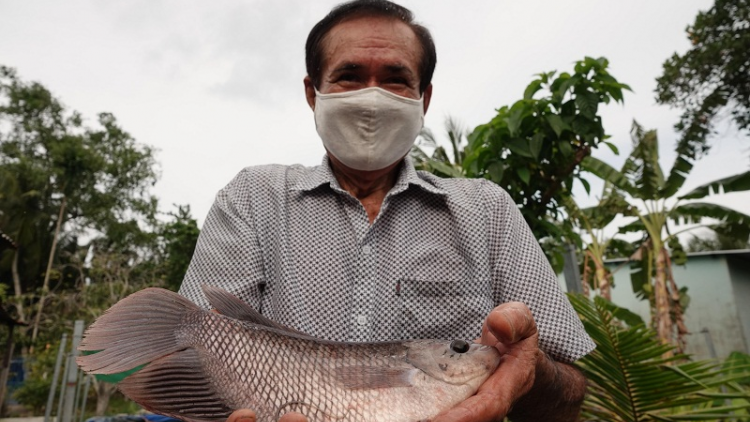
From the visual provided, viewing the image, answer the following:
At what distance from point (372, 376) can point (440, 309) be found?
69 cm

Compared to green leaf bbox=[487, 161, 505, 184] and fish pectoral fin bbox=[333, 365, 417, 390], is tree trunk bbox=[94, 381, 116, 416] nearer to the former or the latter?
green leaf bbox=[487, 161, 505, 184]

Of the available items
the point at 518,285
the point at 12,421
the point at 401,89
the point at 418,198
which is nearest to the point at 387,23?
the point at 401,89

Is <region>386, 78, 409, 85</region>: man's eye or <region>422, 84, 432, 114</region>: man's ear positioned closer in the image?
<region>386, 78, 409, 85</region>: man's eye

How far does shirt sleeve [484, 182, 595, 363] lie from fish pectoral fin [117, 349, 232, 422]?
Answer: 4.02ft

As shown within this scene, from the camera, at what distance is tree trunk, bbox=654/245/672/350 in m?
8.59

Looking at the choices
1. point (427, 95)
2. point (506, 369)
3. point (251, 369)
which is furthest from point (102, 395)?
point (506, 369)

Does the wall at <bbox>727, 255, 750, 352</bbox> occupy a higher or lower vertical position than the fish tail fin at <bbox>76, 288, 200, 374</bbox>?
lower

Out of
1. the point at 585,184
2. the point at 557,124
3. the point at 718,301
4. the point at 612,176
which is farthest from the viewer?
the point at 718,301

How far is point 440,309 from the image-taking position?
212cm

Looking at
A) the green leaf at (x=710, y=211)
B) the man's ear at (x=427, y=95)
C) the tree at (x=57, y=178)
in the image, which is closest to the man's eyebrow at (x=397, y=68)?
the man's ear at (x=427, y=95)

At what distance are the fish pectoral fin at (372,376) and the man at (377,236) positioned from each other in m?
0.32

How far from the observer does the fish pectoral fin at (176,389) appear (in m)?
1.43

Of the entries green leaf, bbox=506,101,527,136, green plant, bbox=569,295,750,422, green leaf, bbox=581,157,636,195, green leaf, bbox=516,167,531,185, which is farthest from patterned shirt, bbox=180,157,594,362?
green leaf, bbox=581,157,636,195

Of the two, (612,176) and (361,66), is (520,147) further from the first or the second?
(612,176)
